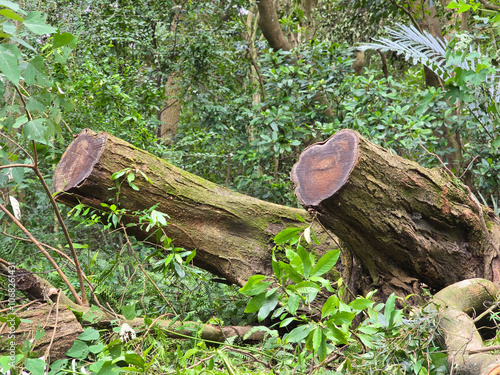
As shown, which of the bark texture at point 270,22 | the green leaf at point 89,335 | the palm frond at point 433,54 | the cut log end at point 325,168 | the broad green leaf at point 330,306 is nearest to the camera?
the broad green leaf at point 330,306

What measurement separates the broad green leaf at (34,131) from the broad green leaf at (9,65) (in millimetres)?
361

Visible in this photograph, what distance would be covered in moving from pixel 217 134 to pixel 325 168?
3542 millimetres

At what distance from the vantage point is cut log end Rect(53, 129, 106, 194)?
2775 mm

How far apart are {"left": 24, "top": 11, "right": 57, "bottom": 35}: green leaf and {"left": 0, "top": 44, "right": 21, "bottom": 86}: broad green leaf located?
0.13 m

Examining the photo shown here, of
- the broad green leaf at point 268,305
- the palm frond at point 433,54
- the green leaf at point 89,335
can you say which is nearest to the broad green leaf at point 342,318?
the broad green leaf at point 268,305

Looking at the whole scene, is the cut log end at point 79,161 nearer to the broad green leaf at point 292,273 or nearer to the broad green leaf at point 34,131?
the broad green leaf at point 34,131

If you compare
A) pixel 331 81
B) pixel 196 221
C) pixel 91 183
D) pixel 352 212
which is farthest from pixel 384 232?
pixel 331 81

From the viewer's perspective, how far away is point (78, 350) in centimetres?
212

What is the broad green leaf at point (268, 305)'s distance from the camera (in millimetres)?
1657

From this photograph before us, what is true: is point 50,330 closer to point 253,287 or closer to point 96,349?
point 96,349

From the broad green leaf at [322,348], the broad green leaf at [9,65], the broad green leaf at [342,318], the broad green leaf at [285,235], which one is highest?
the broad green leaf at [9,65]

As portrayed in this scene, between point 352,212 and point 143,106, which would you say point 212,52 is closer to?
point 143,106

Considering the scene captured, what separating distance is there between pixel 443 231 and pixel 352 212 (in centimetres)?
74

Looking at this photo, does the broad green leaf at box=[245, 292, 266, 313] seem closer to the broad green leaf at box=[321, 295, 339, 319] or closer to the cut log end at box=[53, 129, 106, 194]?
the broad green leaf at box=[321, 295, 339, 319]
